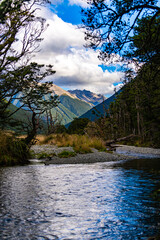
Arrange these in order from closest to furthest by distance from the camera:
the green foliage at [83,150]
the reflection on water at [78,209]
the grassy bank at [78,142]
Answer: the reflection on water at [78,209], the green foliage at [83,150], the grassy bank at [78,142]

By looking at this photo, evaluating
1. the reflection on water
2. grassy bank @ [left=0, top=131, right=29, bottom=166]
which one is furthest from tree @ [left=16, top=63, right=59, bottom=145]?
the reflection on water

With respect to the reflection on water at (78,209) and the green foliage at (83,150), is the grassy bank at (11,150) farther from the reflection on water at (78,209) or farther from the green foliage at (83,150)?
the reflection on water at (78,209)

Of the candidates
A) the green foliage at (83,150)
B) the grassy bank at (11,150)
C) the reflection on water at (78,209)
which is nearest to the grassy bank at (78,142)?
the green foliage at (83,150)

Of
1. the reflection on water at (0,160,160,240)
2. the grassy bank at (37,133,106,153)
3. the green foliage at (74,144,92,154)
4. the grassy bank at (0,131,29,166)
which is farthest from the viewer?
the grassy bank at (37,133,106,153)

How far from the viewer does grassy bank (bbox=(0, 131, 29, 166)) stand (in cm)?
1588

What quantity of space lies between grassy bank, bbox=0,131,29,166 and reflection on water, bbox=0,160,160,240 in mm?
6167

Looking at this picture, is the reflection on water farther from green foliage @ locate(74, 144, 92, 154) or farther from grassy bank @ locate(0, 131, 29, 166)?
green foliage @ locate(74, 144, 92, 154)

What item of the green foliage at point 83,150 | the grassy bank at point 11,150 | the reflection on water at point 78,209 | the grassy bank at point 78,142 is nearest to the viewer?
the reflection on water at point 78,209

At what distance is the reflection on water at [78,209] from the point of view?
4.69 meters

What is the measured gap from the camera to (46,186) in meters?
9.21

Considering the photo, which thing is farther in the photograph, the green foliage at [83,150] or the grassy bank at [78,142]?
the grassy bank at [78,142]

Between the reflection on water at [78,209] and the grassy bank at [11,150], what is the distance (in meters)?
6.17

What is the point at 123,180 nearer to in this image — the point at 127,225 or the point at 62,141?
the point at 127,225

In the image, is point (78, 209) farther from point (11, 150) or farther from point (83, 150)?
point (83, 150)
